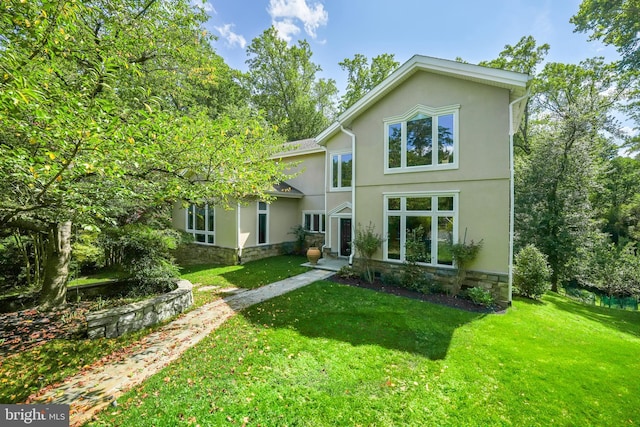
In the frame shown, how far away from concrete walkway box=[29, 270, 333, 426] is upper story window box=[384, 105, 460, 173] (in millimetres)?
7097

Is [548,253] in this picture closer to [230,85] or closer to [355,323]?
[355,323]

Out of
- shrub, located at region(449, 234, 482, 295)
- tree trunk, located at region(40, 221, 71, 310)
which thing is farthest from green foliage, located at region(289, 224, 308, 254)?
tree trunk, located at region(40, 221, 71, 310)

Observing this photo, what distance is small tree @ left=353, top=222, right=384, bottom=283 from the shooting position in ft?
30.8

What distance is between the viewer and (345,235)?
41.9 feet

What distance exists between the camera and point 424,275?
339 inches

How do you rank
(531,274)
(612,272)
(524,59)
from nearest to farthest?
(531,274) → (612,272) → (524,59)

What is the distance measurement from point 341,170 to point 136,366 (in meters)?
10.8

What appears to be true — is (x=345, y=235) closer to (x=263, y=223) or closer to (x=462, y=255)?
(x=263, y=223)

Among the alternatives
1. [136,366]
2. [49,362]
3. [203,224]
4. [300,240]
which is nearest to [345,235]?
[300,240]

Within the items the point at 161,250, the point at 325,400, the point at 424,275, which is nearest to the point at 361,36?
the point at 424,275

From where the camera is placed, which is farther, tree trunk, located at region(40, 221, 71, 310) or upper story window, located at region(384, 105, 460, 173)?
upper story window, located at region(384, 105, 460, 173)

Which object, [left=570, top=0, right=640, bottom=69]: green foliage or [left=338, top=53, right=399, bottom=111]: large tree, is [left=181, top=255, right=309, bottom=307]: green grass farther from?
[left=570, top=0, right=640, bottom=69]: green foliage

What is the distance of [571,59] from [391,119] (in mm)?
17832

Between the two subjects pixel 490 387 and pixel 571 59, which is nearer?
pixel 490 387
